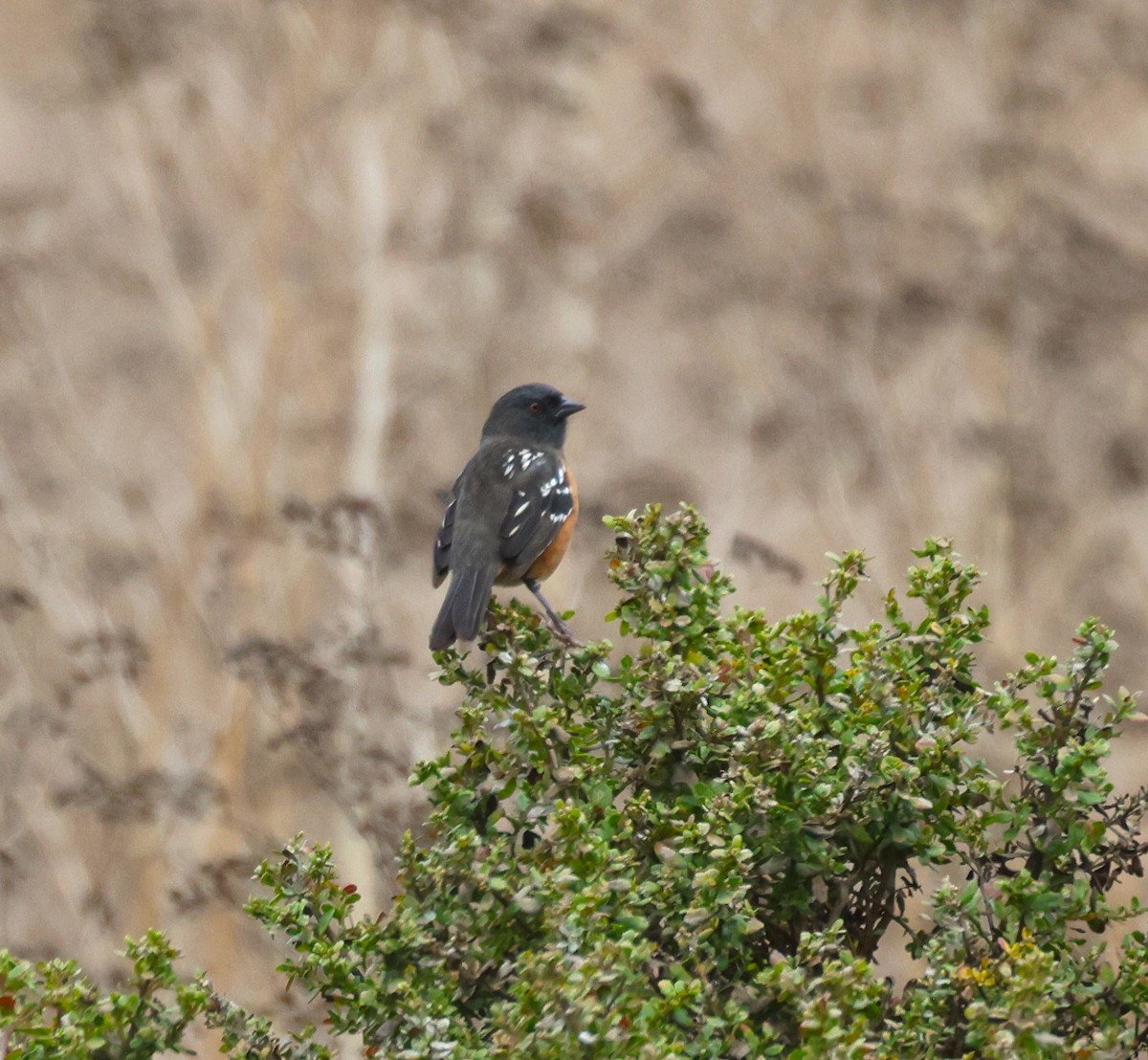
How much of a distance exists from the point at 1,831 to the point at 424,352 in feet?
10.3

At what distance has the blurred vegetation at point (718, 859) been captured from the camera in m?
2.04

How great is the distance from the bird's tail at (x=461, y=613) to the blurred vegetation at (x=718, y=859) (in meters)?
0.83

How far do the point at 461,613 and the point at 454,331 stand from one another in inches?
185

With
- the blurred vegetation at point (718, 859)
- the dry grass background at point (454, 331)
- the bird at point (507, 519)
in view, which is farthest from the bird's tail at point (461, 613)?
the dry grass background at point (454, 331)

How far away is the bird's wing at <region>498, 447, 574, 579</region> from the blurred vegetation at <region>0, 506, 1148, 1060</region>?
4.66 feet

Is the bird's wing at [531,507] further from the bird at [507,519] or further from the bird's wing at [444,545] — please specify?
the bird's wing at [444,545]

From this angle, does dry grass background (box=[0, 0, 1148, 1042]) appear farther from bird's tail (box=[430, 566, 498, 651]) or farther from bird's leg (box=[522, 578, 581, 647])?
bird's tail (box=[430, 566, 498, 651])

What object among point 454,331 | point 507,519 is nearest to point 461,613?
point 507,519

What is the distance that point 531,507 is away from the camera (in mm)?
4055

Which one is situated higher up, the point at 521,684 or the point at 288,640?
the point at 288,640

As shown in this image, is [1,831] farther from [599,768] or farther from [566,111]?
[599,768]

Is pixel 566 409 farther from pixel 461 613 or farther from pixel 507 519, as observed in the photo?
pixel 461 613

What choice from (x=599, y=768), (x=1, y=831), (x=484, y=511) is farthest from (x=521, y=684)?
(x=1, y=831)

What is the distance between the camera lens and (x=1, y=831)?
705 cm
